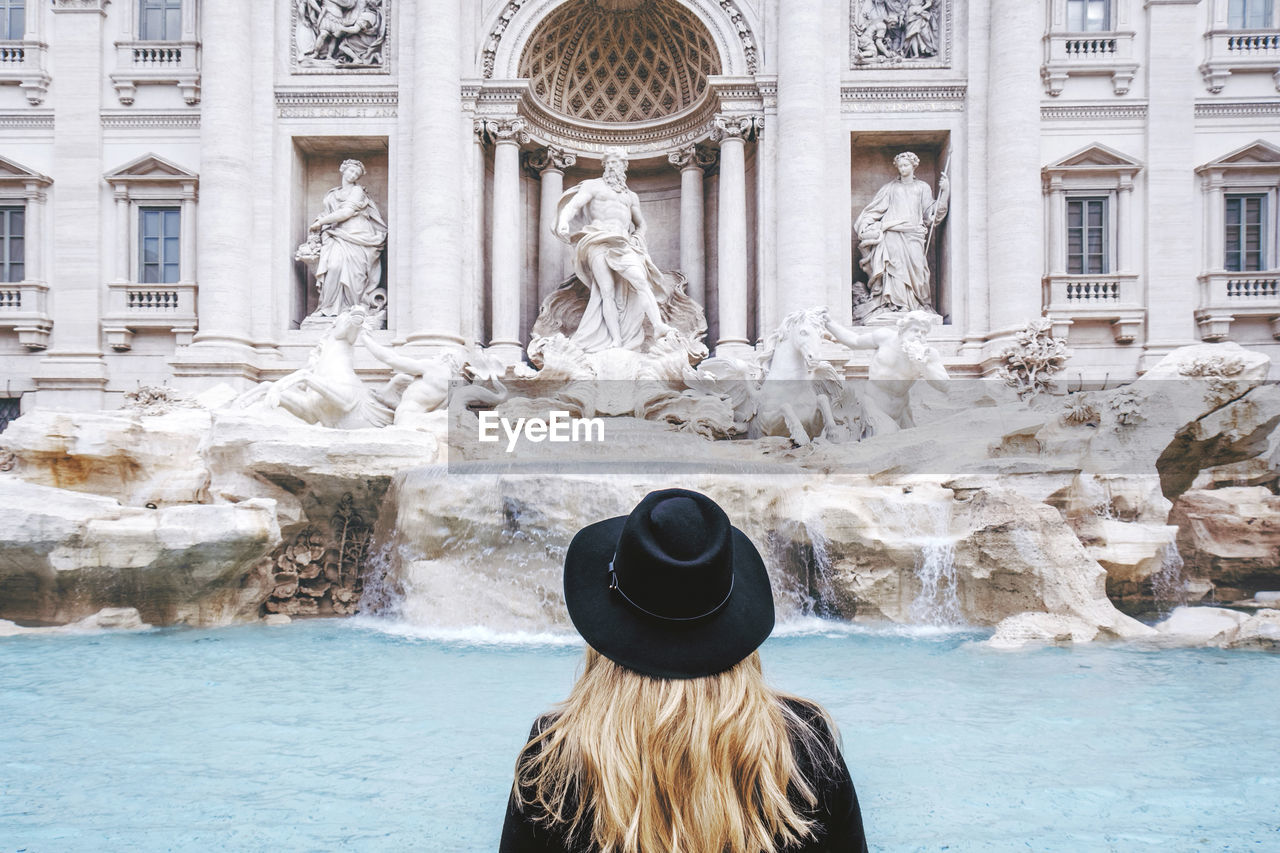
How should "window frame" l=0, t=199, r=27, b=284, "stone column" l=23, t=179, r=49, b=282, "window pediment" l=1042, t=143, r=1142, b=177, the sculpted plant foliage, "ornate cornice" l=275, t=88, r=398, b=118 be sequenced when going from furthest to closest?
"window frame" l=0, t=199, r=27, b=284 < "stone column" l=23, t=179, r=49, b=282 < "ornate cornice" l=275, t=88, r=398, b=118 < "window pediment" l=1042, t=143, r=1142, b=177 < the sculpted plant foliage

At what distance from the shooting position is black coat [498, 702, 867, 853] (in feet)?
4.25

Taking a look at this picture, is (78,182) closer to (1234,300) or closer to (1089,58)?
(1089,58)

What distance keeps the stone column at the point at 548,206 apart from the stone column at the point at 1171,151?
32.5 feet

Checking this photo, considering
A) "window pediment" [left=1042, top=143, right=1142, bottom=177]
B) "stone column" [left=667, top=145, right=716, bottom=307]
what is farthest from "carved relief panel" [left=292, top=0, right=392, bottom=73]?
"window pediment" [left=1042, top=143, right=1142, bottom=177]

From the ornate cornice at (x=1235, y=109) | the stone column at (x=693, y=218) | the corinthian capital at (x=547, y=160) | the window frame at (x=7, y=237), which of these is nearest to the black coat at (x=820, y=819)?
the stone column at (x=693, y=218)

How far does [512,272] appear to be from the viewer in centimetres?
1360

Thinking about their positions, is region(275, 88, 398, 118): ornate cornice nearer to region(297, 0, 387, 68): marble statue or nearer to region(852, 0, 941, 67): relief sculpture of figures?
region(297, 0, 387, 68): marble statue

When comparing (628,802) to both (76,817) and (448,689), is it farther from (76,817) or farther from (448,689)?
(448,689)

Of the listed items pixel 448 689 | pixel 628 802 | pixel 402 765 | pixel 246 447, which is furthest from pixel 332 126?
pixel 628 802

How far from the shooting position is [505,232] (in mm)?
13531

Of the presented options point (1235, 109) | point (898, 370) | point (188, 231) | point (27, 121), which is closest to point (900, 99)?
point (1235, 109)

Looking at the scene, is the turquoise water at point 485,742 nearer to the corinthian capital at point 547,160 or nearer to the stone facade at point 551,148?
the stone facade at point 551,148

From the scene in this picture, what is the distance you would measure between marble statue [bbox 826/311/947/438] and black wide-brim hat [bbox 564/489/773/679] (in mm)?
8293

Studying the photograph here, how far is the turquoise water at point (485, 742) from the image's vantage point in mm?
3049
